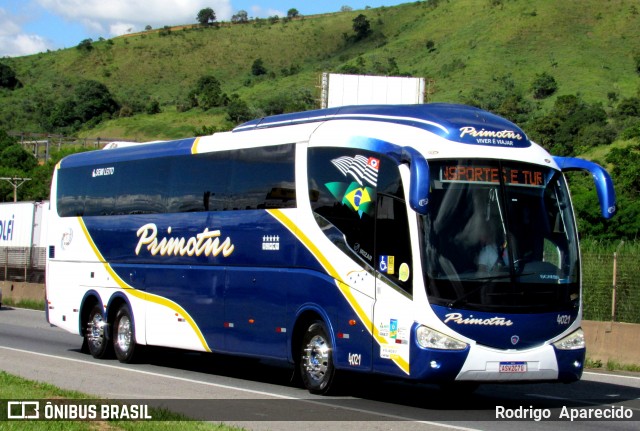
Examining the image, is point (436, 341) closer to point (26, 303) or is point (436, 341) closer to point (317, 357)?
point (317, 357)

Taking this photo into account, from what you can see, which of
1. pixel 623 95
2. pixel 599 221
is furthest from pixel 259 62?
pixel 599 221

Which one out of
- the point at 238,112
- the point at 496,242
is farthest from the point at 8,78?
the point at 496,242

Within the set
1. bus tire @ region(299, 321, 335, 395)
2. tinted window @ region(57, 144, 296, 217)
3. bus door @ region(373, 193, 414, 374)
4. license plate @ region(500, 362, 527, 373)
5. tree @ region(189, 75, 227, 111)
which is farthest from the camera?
tree @ region(189, 75, 227, 111)

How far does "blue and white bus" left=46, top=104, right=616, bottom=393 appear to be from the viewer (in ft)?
41.2

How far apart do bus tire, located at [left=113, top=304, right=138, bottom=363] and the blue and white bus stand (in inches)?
37.9

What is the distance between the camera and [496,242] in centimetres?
1270

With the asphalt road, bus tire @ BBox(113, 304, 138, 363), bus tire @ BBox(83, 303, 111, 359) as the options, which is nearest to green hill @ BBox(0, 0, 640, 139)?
bus tire @ BBox(83, 303, 111, 359)

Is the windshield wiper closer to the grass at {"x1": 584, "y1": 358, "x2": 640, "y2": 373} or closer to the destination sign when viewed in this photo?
the destination sign

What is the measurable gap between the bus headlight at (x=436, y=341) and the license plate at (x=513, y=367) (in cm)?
54

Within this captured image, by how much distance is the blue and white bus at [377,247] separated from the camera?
12570 millimetres

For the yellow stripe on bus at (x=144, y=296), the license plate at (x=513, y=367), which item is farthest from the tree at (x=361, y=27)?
the license plate at (x=513, y=367)

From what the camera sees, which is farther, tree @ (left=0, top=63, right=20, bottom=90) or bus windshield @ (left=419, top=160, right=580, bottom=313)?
tree @ (left=0, top=63, right=20, bottom=90)

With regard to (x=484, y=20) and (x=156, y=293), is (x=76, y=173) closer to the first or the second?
(x=156, y=293)

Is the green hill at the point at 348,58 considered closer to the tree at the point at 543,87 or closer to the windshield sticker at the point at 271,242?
the tree at the point at 543,87
